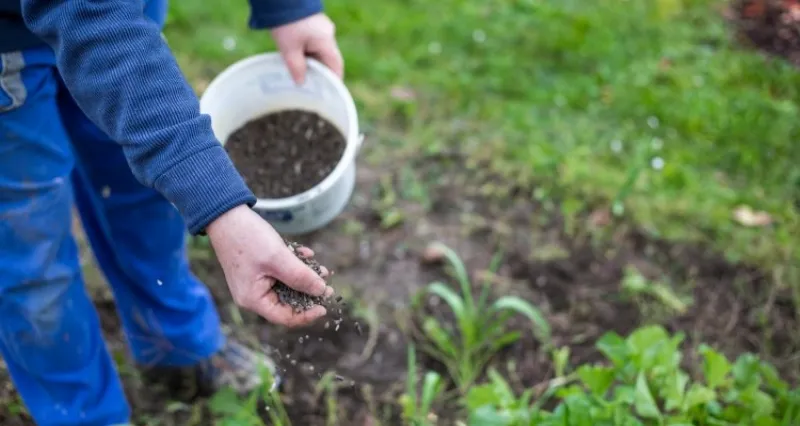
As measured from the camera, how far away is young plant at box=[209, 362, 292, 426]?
5.96 ft

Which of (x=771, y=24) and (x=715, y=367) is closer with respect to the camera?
(x=715, y=367)

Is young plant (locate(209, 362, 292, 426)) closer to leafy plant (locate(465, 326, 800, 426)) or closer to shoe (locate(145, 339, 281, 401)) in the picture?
shoe (locate(145, 339, 281, 401))

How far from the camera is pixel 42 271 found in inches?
59.8

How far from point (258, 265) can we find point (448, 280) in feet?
4.31

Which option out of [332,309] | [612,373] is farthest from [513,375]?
[332,309]

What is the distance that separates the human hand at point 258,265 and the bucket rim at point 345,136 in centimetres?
36

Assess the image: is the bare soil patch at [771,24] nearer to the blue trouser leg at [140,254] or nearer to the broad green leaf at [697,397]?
the broad green leaf at [697,397]

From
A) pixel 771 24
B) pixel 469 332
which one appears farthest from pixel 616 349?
pixel 771 24

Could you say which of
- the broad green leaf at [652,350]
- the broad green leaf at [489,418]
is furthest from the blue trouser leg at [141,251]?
the broad green leaf at [652,350]

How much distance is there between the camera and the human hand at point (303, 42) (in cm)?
174

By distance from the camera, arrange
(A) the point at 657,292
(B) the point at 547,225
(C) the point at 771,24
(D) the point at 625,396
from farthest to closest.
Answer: (C) the point at 771,24 < (B) the point at 547,225 < (A) the point at 657,292 < (D) the point at 625,396

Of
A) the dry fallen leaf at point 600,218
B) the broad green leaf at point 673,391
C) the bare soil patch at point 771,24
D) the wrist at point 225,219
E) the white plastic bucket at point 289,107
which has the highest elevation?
the wrist at point 225,219

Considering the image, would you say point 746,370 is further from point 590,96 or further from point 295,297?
point 590,96

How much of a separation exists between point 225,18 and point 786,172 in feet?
7.71
